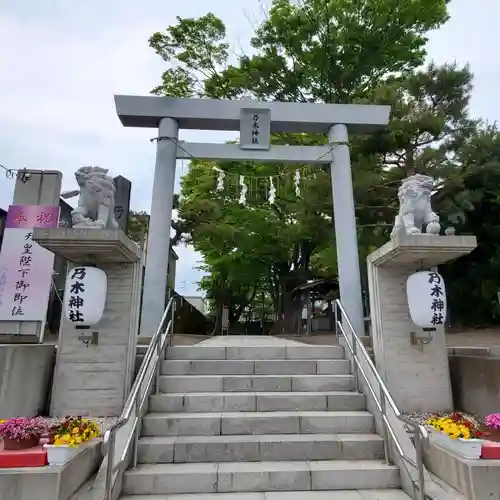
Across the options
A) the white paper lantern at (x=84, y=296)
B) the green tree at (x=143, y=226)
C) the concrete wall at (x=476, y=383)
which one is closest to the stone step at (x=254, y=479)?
the concrete wall at (x=476, y=383)

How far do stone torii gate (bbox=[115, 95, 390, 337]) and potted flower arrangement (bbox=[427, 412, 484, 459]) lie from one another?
12.9 ft

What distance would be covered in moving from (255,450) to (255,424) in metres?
0.38

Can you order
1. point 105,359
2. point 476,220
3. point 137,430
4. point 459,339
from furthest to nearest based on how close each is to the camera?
point 476,220
point 459,339
point 105,359
point 137,430

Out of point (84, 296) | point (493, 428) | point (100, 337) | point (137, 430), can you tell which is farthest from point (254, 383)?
point (493, 428)

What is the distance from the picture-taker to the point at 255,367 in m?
5.51

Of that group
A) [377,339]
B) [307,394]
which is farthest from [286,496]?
[377,339]

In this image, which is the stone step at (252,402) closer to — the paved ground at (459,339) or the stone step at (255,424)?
the stone step at (255,424)

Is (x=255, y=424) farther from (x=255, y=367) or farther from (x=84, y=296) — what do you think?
(x=84, y=296)

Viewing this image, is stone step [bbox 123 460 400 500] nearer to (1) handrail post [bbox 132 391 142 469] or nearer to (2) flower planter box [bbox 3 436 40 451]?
(1) handrail post [bbox 132 391 142 469]

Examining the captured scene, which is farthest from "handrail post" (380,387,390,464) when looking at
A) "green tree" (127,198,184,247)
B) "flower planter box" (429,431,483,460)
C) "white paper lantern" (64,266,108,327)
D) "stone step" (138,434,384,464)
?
"green tree" (127,198,184,247)

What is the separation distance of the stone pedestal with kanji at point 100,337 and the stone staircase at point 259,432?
709mm

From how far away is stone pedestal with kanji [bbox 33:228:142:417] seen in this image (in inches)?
193

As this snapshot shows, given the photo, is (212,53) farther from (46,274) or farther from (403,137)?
(46,274)

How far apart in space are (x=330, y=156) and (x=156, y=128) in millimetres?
3862
